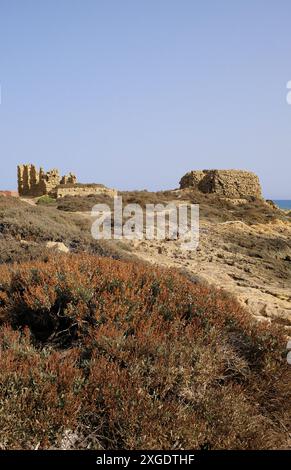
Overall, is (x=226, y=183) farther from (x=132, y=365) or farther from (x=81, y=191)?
(x=132, y=365)

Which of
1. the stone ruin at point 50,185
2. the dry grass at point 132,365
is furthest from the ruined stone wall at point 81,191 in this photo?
the dry grass at point 132,365

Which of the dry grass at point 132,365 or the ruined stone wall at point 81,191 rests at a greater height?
the ruined stone wall at point 81,191

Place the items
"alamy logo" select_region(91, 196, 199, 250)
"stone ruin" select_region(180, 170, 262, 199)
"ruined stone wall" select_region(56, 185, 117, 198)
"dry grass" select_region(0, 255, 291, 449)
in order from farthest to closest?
"stone ruin" select_region(180, 170, 262, 199), "ruined stone wall" select_region(56, 185, 117, 198), "alamy logo" select_region(91, 196, 199, 250), "dry grass" select_region(0, 255, 291, 449)

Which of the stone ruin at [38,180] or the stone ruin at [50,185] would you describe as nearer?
the stone ruin at [50,185]

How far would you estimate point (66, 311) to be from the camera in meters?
4.25

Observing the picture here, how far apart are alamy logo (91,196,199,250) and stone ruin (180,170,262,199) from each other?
11832 mm

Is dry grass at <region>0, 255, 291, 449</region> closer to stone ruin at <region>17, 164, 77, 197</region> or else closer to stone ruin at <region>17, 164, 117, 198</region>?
stone ruin at <region>17, 164, 117, 198</region>

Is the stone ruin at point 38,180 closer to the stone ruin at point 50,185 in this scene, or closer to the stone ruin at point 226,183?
the stone ruin at point 50,185

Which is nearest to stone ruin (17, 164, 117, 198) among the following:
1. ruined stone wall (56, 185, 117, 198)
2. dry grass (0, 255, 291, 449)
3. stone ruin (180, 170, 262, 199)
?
ruined stone wall (56, 185, 117, 198)

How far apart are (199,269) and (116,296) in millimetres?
8093

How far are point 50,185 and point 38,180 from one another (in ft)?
7.60

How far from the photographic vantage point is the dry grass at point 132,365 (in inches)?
118

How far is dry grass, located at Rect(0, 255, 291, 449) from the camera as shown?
2.99m
